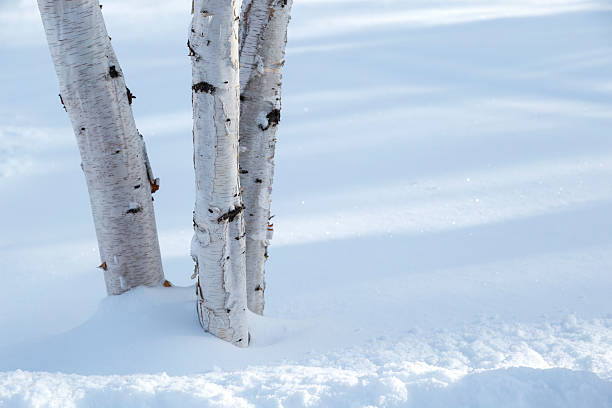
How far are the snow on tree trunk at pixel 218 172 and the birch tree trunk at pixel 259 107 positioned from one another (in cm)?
32

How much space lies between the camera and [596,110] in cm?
665

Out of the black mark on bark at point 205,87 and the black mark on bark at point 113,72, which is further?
the black mark on bark at point 113,72

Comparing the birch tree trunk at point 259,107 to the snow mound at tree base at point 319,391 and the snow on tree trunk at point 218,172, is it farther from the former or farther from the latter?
the snow mound at tree base at point 319,391

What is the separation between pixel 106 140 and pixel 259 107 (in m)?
0.62

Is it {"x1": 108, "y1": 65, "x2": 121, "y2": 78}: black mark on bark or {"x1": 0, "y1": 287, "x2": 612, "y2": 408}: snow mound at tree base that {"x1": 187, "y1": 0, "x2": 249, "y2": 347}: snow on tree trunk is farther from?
{"x1": 108, "y1": 65, "x2": 121, "y2": 78}: black mark on bark

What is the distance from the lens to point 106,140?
6.97 ft

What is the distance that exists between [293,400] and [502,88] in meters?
6.85

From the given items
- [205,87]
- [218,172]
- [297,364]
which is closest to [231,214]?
[218,172]

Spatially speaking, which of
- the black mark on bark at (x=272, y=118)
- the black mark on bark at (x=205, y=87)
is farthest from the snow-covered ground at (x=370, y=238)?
the black mark on bark at (x=205, y=87)

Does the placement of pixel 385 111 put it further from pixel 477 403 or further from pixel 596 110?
pixel 477 403

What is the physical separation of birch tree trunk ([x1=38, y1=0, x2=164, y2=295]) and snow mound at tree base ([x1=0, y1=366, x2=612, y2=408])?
26.5 inches

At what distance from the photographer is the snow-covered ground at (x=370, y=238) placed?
179 centimetres

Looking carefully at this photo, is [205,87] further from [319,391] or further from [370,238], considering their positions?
[370,238]

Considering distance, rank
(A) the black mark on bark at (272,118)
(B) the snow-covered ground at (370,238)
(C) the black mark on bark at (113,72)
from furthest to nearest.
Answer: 1. (A) the black mark on bark at (272,118)
2. (C) the black mark on bark at (113,72)
3. (B) the snow-covered ground at (370,238)
